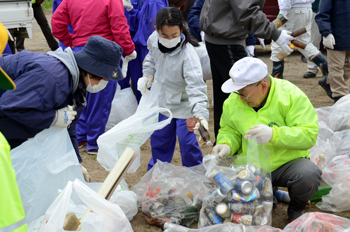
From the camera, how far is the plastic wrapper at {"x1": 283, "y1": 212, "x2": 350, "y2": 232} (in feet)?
7.36

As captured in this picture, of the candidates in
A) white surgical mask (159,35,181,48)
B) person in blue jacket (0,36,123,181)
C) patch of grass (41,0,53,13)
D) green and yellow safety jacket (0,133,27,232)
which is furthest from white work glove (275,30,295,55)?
patch of grass (41,0,53,13)

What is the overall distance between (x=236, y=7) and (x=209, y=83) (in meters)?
3.67

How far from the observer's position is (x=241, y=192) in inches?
91.0

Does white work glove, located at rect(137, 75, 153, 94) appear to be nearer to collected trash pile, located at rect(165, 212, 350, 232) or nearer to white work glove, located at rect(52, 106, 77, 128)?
white work glove, located at rect(52, 106, 77, 128)

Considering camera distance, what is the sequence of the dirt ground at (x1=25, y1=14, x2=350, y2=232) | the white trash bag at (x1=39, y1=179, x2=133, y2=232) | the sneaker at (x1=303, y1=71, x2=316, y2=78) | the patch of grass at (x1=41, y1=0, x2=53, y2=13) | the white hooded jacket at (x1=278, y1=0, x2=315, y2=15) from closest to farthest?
the white trash bag at (x1=39, y1=179, x2=133, y2=232), the dirt ground at (x1=25, y1=14, x2=350, y2=232), the white hooded jacket at (x1=278, y1=0, x2=315, y2=15), the sneaker at (x1=303, y1=71, x2=316, y2=78), the patch of grass at (x1=41, y1=0, x2=53, y2=13)

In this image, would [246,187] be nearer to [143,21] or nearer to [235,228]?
[235,228]

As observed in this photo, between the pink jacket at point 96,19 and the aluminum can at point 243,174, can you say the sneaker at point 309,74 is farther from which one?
the aluminum can at point 243,174

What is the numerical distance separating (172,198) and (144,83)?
1.02m

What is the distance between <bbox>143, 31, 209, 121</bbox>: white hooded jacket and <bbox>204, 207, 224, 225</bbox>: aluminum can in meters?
0.69

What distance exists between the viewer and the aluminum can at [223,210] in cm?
233

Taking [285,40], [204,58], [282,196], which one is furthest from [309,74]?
[282,196]

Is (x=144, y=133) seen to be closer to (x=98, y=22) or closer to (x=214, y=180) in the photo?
(x=214, y=180)

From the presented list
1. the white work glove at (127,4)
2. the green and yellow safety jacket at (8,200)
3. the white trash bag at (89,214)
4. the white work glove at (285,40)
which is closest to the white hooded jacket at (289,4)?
the white work glove at (127,4)

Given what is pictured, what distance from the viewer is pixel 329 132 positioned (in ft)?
11.3
